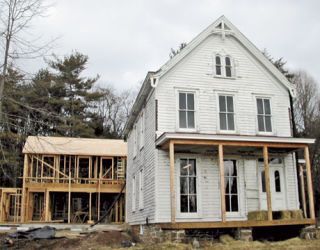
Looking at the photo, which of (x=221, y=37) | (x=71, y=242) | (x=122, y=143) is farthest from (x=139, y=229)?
(x=122, y=143)

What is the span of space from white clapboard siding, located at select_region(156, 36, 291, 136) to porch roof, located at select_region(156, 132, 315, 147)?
4.96 ft

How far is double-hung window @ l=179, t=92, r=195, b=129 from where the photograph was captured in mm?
15781

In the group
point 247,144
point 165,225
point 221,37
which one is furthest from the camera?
point 221,37

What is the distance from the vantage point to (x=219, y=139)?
46.8 ft

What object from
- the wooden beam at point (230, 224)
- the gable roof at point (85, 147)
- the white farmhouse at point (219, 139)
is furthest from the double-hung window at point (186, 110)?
the gable roof at point (85, 147)

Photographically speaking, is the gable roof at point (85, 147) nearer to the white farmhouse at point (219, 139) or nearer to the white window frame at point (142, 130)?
the white window frame at point (142, 130)

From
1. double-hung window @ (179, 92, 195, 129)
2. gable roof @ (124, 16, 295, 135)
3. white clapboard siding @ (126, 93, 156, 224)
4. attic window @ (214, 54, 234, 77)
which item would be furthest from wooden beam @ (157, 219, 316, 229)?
attic window @ (214, 54, 234, 77)

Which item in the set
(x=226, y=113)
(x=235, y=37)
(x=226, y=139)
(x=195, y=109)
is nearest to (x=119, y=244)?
(x=226, y=139)

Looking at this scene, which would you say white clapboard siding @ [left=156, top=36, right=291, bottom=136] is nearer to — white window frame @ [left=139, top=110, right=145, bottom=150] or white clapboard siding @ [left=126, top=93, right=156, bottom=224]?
white clapboard siding @ [left=126, top=93, right=156, bottom=224]

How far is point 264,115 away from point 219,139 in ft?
11.9

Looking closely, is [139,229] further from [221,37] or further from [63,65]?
[63,65]

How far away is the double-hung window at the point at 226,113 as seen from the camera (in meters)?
16.3

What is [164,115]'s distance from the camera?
15.6m

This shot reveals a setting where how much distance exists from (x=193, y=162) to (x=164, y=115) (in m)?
2.18
